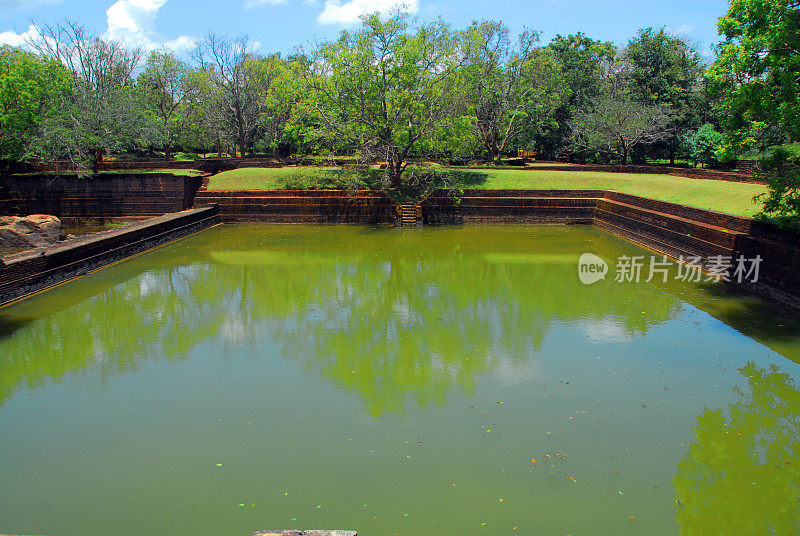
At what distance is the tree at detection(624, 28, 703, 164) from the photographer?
78.4 feet

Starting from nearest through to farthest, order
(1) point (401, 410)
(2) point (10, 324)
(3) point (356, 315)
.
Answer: (1) point (401, 410) < (2) point (10, 324) < (3) point (356, 315)

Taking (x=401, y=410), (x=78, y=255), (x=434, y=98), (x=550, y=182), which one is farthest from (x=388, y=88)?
(x=401, y=410)

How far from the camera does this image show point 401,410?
5312 millimetres

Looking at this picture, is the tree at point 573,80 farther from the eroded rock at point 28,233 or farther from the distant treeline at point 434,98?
the eroded rock at point 28,233

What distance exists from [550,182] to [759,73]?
11520 mm

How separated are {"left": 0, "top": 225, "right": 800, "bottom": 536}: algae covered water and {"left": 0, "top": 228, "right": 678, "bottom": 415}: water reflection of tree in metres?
0.05

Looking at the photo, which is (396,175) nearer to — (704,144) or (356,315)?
(356,315)

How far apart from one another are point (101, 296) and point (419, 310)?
577cm

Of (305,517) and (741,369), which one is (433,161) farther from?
(305,517)

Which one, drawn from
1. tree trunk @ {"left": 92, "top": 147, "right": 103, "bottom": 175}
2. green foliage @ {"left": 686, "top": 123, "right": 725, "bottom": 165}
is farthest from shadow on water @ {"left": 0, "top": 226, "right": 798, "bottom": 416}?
green foliage @ {"left": 686, "top": 123, "right": 725, "bottom": 165}

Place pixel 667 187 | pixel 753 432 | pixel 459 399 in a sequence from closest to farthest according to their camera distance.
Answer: pixel 753 432 → pixel 459 399 → pixel 667 187

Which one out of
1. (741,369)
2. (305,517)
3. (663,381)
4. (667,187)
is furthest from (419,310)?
(667,187)

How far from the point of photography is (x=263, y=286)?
10133 mm

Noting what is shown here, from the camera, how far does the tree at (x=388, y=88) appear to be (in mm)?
16453
